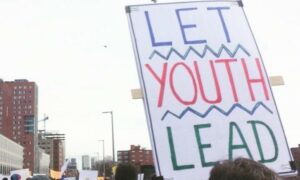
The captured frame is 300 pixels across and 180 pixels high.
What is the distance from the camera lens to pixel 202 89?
3.92 meters

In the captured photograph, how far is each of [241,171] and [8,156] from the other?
140 m

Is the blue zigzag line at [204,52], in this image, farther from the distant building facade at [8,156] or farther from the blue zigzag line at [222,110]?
the distant building facade at [8,156]

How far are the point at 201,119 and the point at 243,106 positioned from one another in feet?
1.02

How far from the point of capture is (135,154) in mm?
87438

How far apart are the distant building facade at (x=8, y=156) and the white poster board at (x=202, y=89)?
122415 millimetres

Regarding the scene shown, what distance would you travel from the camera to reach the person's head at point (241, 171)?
2.08m

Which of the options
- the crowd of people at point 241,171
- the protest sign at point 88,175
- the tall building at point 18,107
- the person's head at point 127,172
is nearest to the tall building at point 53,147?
the tall building at point 18,107

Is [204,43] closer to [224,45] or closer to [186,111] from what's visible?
[224,45]

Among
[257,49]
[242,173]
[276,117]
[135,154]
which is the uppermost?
[135,154]

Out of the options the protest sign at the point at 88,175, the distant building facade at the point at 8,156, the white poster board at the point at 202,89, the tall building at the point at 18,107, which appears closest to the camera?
the white poster board at the point at 202,89

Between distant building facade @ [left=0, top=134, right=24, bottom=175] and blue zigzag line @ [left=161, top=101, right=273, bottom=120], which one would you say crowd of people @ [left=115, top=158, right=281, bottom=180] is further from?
distant building facade @ [left=0, top=134, right=24, bottom=175]

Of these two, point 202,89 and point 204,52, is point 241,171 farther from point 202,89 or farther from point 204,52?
point 204,52

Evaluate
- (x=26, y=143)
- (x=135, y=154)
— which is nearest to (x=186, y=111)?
(x=135, y=154)

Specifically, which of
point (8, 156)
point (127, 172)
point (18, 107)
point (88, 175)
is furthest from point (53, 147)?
point (127, 172)
